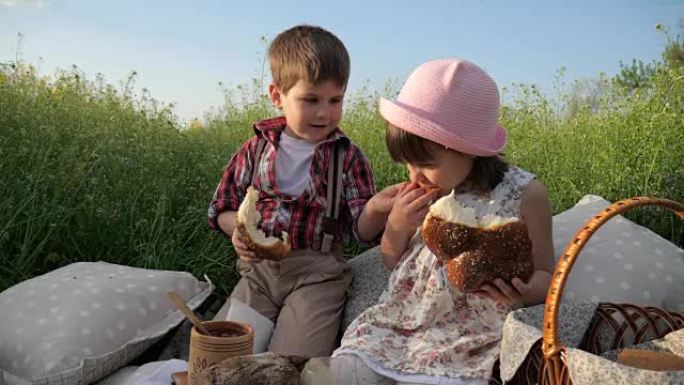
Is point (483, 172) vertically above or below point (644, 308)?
above

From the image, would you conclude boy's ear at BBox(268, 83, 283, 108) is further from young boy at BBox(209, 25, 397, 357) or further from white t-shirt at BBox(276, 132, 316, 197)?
white t-shirt at BBox(276, 132, 316, 197)

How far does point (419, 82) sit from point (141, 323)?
1.40 meters

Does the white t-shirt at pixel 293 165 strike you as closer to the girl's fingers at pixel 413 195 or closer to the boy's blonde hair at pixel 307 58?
the boy's blonde hair at pixel 307 58

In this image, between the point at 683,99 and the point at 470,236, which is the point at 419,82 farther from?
the point at 683,99

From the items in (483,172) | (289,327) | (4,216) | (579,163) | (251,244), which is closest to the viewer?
(483,172)

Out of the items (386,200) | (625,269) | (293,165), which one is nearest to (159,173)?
(293,165)

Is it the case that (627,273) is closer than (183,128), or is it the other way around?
(627,273)

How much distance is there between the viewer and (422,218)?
7.55ft

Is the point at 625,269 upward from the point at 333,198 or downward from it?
downward

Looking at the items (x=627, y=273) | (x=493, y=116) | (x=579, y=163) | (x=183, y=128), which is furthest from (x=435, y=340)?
(x=183, y=128)

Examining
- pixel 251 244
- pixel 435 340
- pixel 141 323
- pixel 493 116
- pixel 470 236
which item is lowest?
pixel 141 323

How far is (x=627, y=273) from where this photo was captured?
2.60 metres

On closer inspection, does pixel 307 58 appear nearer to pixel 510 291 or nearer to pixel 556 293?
pixel 510 291

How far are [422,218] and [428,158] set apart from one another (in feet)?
0.70
